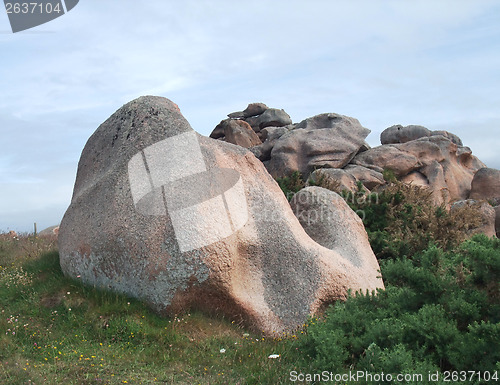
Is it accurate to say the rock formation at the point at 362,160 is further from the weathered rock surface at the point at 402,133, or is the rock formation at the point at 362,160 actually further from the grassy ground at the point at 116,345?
the grassy ground at the point at 116,345

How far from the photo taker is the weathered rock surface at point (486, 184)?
28625 millimetres

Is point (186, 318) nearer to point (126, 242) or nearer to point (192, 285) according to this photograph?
point (192, 285)

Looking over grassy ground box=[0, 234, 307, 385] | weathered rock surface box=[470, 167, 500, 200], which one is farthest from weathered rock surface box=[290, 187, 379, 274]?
weathered rock surface box=[470, 167, 500, 200]

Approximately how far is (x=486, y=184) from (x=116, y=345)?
86.3ft

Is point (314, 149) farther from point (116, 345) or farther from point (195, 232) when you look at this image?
point (116, 345)

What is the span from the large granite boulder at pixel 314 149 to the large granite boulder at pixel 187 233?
14.3 metres

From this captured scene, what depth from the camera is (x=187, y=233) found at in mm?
7906

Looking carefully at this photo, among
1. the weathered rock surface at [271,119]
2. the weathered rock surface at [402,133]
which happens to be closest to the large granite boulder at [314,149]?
the weathered rock surface at [402,133]

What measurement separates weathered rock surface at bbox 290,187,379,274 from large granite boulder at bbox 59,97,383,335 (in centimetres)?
52

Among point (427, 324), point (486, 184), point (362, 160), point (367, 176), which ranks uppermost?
point (427, 324)

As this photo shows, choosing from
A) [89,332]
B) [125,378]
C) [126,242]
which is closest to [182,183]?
[126,242]

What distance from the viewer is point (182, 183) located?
8.43 meters

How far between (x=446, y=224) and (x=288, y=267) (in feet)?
20.3

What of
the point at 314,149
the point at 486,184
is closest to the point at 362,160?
the point at 314,149
